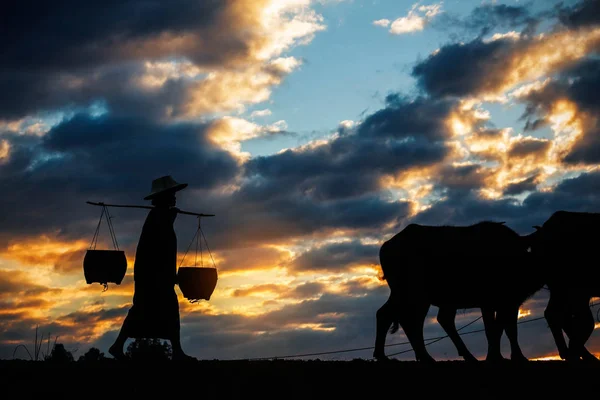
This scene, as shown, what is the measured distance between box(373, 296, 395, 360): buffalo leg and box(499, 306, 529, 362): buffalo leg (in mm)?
2441

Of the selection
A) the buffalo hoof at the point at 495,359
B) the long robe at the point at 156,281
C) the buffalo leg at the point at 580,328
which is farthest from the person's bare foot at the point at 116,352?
the buffalo leg at the point at 580,328

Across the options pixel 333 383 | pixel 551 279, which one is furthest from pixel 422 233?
pixel 333 383

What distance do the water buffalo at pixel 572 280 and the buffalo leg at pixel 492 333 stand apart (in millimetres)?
1166

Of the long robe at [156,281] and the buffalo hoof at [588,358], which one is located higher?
the long robe at [156,281]

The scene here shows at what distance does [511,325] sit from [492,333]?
59cm

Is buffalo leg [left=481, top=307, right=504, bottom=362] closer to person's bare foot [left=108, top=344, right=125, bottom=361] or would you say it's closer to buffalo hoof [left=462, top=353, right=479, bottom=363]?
buffalo hoof [left=462, top=353, right=479, bottom=363]

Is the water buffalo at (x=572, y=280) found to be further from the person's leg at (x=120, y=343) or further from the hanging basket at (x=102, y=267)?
the hanging basket at (x=102, y=267)

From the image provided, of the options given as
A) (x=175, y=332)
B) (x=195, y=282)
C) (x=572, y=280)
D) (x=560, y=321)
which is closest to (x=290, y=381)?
(x=175, y=332)

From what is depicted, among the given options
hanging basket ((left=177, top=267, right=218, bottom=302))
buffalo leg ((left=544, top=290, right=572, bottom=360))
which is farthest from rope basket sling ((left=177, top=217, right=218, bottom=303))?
buffalo leg ((left=544, top=290, right=572, bottom=360))

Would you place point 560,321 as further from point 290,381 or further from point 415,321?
point 290,381

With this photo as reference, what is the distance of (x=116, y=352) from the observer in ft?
44.9

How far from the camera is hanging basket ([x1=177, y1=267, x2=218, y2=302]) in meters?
15.5

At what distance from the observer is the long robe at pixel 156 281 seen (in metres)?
14.1

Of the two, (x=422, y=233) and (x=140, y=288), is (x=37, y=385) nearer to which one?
(x=140, y=288)
